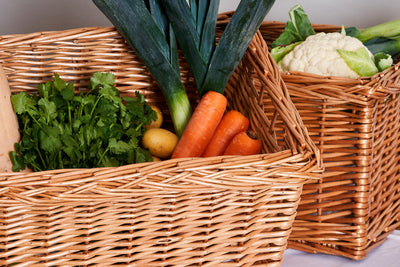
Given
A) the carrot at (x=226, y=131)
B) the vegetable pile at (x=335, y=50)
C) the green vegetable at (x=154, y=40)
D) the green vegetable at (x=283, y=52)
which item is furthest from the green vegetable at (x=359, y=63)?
the green vegetable at (x=154, y=40)

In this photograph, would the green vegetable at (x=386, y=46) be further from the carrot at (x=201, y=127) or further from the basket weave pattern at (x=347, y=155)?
the carrot at (x=201, y=127)

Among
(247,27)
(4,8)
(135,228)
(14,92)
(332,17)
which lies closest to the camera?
(135,228)

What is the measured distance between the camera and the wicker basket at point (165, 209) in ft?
2.15

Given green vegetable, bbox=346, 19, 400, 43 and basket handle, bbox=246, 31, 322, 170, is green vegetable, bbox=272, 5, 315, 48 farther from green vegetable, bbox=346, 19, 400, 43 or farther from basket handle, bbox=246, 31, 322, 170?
basket handle, bbox=246, 31, 322, 170

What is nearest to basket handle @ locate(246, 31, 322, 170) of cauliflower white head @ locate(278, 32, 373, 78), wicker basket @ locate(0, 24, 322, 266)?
wicker basket @ locate(0, 24, 322, 266)

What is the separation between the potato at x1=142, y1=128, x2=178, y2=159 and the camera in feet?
3.27

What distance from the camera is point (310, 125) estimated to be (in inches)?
37.2

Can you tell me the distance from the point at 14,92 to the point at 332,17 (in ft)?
3.50

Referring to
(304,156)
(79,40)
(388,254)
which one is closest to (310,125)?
(304,156)

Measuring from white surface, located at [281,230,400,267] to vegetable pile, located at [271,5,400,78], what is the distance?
16.0 inches

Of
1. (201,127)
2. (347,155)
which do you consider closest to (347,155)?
(347,155)

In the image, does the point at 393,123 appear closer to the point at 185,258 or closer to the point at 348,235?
the point at 348,235

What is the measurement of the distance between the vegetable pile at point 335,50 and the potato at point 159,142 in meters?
0.32

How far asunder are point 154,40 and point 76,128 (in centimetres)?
26
